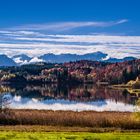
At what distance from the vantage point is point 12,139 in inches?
1223

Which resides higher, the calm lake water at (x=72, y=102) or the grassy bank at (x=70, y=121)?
the grassy bank at (x=70, y=121)

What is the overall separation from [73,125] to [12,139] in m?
22.4

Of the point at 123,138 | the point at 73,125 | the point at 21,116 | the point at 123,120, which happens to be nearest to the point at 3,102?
the point at 21,116

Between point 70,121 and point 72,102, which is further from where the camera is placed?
point 72,102

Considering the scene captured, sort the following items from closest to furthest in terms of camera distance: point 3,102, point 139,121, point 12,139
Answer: point 12,139 → point 139,121 → point 3,102

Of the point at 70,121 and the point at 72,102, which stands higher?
the point at 70,121

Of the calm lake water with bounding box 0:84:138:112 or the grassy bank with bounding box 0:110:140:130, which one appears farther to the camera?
the calm lake water with bounding box 0:84:138:112

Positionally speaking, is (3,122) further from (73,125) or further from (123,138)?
(123,138)

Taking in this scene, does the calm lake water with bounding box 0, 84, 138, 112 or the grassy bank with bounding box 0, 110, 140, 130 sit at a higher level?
the grassy bank with bounding box 0, 110, 140, 130

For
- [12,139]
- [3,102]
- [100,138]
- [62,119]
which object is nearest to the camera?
[12,139]

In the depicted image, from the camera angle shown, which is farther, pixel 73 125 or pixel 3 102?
pixel 3 102

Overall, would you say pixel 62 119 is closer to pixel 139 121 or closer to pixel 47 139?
pixel 139 121

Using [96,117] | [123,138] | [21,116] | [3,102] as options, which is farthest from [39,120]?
[123,138]

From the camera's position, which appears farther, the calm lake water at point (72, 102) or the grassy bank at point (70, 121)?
the calm lake water at point (72, 102)
